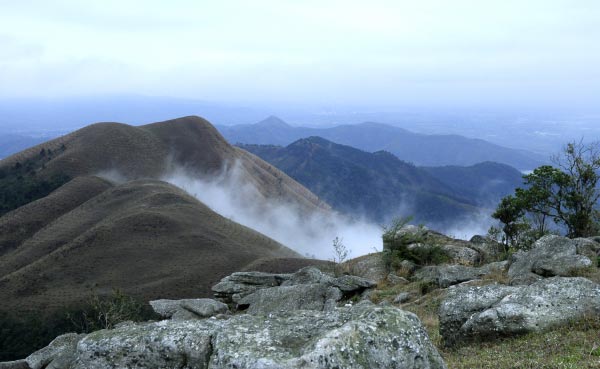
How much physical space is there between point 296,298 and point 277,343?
15.6m

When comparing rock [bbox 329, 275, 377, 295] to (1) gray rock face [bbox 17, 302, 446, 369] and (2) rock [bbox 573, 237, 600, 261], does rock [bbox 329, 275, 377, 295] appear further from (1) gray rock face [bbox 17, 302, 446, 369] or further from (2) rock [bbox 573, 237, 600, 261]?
(1) gray rock face [bbox 17, 302, 446, 369]

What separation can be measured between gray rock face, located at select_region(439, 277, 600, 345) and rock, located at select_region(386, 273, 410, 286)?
39.9ft

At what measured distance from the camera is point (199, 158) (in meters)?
173

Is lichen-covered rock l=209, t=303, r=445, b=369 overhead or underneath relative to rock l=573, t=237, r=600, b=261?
overhead

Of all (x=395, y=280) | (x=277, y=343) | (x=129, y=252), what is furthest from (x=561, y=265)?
(x=129, y=252)

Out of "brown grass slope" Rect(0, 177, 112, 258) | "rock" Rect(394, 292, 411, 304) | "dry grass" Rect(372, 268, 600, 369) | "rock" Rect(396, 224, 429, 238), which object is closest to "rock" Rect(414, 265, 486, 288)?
"rock" Rect(394, 292, 411, 304)

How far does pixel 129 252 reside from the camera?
86062 millimetres

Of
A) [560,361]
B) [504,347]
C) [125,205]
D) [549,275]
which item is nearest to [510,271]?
[549,275]

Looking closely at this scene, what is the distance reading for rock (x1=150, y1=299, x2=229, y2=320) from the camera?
2205 cm

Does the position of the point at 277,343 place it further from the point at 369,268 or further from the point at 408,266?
the point at 369,268

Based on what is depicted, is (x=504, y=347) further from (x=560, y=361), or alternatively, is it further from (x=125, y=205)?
(x=125, y=205)

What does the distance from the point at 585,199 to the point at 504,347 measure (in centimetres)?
2786

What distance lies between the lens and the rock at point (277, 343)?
21.9 ft

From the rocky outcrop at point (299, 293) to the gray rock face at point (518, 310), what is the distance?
27.1 ft
